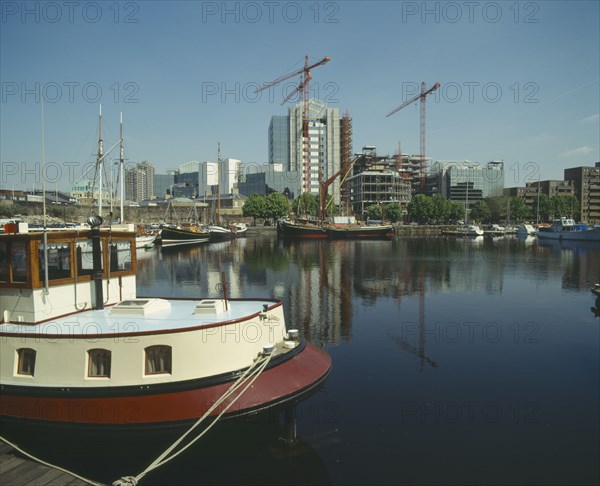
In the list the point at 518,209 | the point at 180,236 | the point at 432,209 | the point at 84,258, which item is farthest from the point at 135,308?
the point at 518,209

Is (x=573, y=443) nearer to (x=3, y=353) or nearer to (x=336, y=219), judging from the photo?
(x=3, y=353)

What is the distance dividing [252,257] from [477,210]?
484 ft

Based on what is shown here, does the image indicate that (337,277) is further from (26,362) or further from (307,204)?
(307,204)

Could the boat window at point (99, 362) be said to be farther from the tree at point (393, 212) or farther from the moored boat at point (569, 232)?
the tree at point (393, 212)

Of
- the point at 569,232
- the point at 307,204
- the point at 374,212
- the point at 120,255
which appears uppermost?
the point at 307,204

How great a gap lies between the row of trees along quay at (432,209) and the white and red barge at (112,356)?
153 m

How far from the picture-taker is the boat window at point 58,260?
1537cm

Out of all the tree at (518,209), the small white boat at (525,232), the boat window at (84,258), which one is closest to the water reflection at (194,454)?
the boat window at (84,258)

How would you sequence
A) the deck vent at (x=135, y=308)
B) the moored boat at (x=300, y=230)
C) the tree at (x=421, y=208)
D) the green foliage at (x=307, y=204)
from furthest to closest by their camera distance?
the tree at (x=421, y=208), the green foliage at (x=307, y=204), the moored boat at (x=300, y=230), the deck vent at (x=135, y=308)

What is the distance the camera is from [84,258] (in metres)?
17.1

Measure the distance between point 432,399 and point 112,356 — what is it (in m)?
12.4

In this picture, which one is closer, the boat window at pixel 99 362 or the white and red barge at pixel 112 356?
the white and red barge at pixel 112 356

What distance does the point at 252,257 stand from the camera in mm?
75625

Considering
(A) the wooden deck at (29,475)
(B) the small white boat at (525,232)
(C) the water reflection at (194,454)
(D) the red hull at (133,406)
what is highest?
(B) the small white boat at (525,232)
